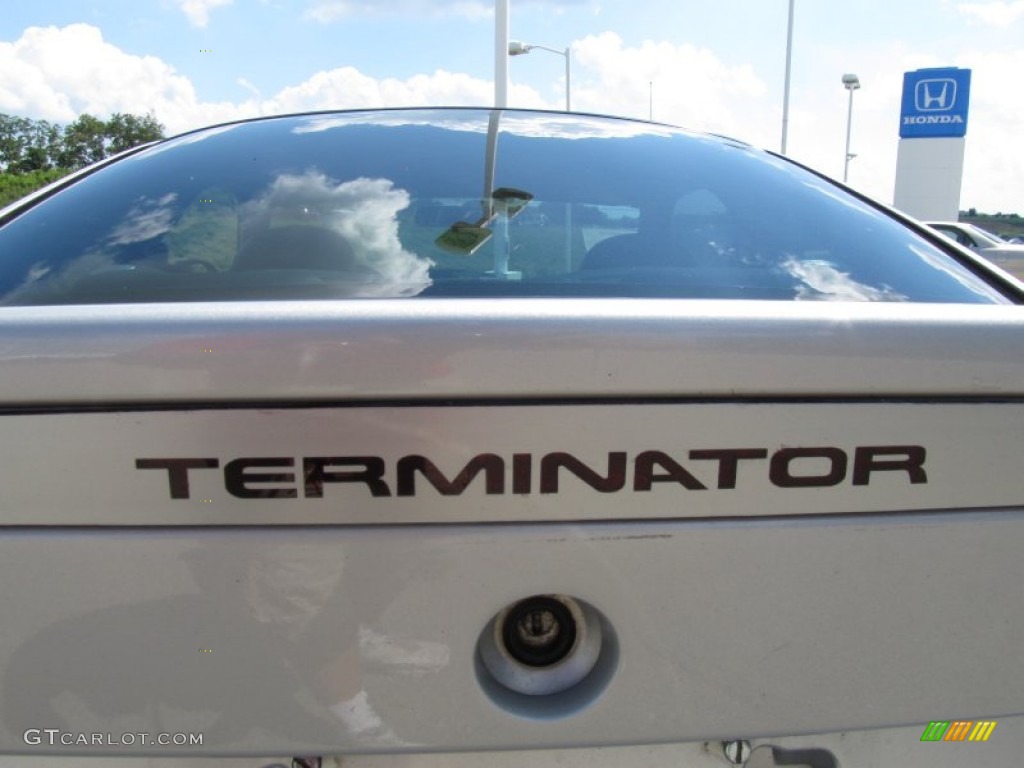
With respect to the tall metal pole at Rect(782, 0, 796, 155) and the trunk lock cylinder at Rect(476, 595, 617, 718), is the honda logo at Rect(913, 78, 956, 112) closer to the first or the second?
the tall metal pole at Rect(782, 0, 796, 155)

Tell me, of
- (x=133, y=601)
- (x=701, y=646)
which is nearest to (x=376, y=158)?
(x=133, y=601)

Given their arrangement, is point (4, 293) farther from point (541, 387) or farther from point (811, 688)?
point (811, 688)

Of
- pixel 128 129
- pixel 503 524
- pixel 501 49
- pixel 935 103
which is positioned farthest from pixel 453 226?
pixel 128 129

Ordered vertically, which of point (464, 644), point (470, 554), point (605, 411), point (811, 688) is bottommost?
point (811, 688)

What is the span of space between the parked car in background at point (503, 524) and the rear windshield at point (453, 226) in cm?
18

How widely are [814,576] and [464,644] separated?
1.65 feet

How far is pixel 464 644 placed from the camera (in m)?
1.14

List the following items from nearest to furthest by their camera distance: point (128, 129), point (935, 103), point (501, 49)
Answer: point (501, 49) < point (935, 103) < point (128, 129)

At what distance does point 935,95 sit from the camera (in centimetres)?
1633

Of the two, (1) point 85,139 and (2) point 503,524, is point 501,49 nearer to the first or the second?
(2) point 503,524

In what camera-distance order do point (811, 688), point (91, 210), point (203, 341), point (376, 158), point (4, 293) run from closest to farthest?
point (203, 341)
point (811, 688)
point (4, 293)
point (91, 210)
point (376, 158)

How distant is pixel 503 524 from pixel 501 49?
1020cm

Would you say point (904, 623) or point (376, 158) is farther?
point (376, 158)

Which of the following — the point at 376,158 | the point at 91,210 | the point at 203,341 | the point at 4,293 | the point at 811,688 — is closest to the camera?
the point at 203,341
